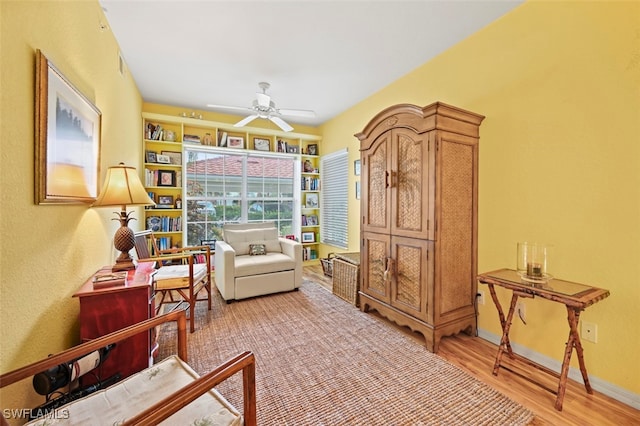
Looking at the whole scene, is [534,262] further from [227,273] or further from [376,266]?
[227,273]

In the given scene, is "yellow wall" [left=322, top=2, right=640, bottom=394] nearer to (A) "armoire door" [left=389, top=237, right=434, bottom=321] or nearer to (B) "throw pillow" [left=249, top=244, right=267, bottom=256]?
(A) "armoire door" [left=389, top=237, right=434, bottom=321]

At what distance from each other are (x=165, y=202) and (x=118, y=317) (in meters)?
2.86

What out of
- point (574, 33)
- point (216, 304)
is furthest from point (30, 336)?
point (574, 33)

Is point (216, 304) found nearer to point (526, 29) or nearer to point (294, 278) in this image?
point (294, 278)

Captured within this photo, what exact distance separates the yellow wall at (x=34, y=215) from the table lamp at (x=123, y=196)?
166 mm

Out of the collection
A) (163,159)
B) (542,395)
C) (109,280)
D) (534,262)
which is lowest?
(542,395)

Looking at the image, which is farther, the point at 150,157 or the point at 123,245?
the point at 150,157

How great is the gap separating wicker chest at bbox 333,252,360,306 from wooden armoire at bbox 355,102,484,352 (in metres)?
0.38

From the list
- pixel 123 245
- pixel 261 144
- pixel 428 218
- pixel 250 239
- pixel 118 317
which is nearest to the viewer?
pixel 118 317

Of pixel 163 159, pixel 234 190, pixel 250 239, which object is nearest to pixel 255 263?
pixel 250 239

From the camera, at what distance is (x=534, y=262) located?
1801 mm

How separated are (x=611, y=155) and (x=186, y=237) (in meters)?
4.75

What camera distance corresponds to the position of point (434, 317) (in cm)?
210

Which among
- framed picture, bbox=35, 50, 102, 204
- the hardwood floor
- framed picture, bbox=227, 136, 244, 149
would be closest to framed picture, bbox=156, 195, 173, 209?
framed picture, bbox=227, 136, 244, 149
